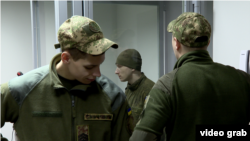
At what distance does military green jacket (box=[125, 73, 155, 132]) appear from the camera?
1.77 meters

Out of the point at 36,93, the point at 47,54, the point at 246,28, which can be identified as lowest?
the point at 36,93

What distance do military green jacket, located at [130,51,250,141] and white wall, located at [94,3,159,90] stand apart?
0.66m

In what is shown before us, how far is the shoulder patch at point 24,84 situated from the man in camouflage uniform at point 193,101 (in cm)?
51

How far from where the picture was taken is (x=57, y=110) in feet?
3.95

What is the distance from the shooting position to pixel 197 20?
4.20ft

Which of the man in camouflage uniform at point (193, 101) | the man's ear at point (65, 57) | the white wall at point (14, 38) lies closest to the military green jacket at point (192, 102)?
the man in camouflage uniform at point (193, 101)

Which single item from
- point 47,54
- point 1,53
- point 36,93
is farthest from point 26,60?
point 36,93

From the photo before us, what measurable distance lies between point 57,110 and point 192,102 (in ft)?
1.99

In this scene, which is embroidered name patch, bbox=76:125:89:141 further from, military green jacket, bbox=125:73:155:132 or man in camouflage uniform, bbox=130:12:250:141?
military green jacket, bbox=125:73:155:132

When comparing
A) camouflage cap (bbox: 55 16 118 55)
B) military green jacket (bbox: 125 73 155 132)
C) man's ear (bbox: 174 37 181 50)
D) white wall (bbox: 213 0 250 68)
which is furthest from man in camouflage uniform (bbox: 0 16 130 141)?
white wall (bbox: 213 0 250 68)

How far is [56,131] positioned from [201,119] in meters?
0.65

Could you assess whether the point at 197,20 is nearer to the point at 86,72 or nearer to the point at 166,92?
the point at 166,92

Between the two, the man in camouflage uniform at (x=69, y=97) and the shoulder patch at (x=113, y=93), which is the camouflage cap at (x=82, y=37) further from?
the shoulder patch at (x=113, y=93)

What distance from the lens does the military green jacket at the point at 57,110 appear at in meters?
1.17
